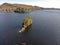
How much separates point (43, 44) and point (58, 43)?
17.0ft

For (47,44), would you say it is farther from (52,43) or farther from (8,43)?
(8,43)

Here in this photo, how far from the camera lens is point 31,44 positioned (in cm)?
4947

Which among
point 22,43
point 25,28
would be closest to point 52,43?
point 22,43

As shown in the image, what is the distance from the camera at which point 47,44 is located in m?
49.6

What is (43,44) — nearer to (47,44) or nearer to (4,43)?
(47,44)

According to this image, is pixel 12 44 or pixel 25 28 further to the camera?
pixel 25 28

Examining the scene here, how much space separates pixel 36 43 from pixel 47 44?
3.41 metres

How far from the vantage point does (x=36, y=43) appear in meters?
50.6

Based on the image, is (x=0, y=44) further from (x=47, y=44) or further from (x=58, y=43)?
(x=58, y=43)

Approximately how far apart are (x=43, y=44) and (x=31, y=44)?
3.60 meters

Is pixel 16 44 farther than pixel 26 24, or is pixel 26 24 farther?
Answer: pixel 26 24

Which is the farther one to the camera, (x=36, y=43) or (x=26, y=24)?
(x=26, y=24)

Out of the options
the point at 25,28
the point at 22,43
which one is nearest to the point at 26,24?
the point at 25,28

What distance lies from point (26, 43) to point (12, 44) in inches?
173
